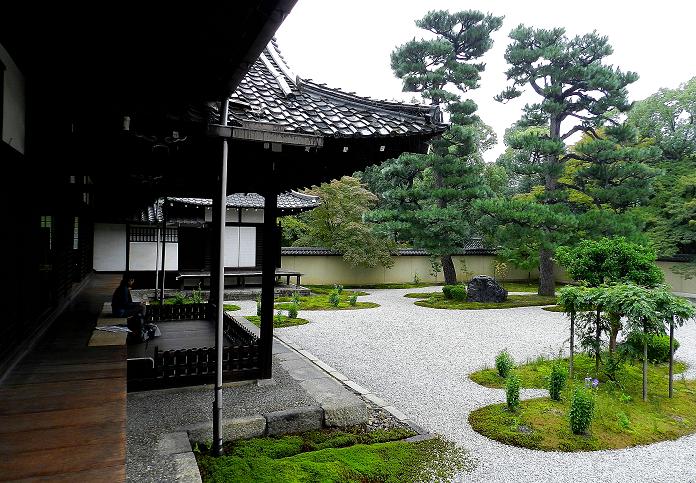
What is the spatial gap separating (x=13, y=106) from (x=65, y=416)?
87.0 inches

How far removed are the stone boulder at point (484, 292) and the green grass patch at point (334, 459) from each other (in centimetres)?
1222

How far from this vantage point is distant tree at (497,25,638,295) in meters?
16.0

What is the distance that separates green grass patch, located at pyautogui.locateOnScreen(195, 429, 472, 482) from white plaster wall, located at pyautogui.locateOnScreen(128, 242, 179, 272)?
1324 centimetres

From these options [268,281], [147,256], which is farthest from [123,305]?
[147,256]

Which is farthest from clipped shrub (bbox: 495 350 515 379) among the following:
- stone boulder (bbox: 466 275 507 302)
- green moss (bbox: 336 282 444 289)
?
green moss (bbox: 336 282 444 289)

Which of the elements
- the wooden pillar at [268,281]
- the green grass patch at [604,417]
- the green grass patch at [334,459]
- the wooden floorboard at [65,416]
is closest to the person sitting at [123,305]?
the wooden floorboard at [65,416]

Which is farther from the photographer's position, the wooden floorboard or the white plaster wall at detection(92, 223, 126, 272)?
the white plaster wall at detection(92, 223, 126, 272)

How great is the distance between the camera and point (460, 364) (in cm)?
784

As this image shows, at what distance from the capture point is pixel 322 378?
5543 mm

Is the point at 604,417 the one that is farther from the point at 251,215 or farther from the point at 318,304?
the point at 251,215

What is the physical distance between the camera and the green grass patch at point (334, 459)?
3557 mm

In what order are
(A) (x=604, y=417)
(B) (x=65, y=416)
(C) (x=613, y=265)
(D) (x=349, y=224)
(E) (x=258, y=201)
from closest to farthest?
(B) (x=65, y=416), (A) (x=604, y=417), (C) (x=613, y=265), (E) (x=258, y=201), (D) (x=349, y=224)

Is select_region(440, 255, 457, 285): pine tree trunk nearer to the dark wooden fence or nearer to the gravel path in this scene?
the gravel path

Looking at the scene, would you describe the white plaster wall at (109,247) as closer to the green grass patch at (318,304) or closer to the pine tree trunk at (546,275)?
the green grass patch at (318,304)
